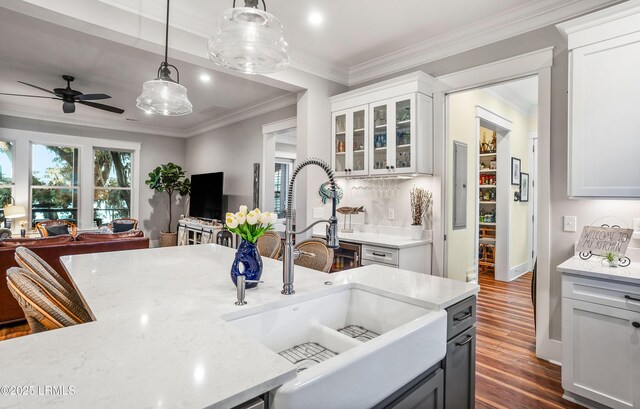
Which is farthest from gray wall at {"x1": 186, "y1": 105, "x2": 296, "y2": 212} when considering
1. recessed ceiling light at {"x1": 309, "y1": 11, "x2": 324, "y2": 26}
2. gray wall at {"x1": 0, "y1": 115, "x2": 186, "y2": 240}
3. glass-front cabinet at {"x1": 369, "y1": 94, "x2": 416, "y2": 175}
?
recessed ceiling light at {"x1": 309, "y1": 11, "x2": 324, "y2": 26}

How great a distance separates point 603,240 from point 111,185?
8059 millimetres

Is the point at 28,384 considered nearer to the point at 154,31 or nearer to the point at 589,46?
the point at 154,31

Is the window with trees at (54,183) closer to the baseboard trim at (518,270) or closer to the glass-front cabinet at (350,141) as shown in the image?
the glass-front cabinet at (350,141)

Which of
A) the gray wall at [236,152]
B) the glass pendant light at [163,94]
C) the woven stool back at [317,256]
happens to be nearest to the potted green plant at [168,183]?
the gray wall at [236,152]

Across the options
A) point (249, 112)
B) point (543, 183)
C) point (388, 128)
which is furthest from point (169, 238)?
point (543, 183)

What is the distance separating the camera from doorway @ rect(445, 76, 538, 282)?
3879 millimetres

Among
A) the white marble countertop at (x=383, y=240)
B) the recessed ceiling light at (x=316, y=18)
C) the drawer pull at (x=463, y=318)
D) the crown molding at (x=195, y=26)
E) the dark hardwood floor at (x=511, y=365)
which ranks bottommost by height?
the dark hardwood floor at (x=511, y=365)

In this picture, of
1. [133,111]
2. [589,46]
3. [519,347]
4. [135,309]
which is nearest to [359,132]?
[589,46]

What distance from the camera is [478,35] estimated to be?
121 inches

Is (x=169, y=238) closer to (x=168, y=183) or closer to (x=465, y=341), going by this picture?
(x=168, y=183)

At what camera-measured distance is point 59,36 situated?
3258mm

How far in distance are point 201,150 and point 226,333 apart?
6993mm

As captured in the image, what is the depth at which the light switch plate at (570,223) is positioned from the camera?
2514mm

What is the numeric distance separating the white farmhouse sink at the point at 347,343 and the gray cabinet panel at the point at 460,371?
14 cm
